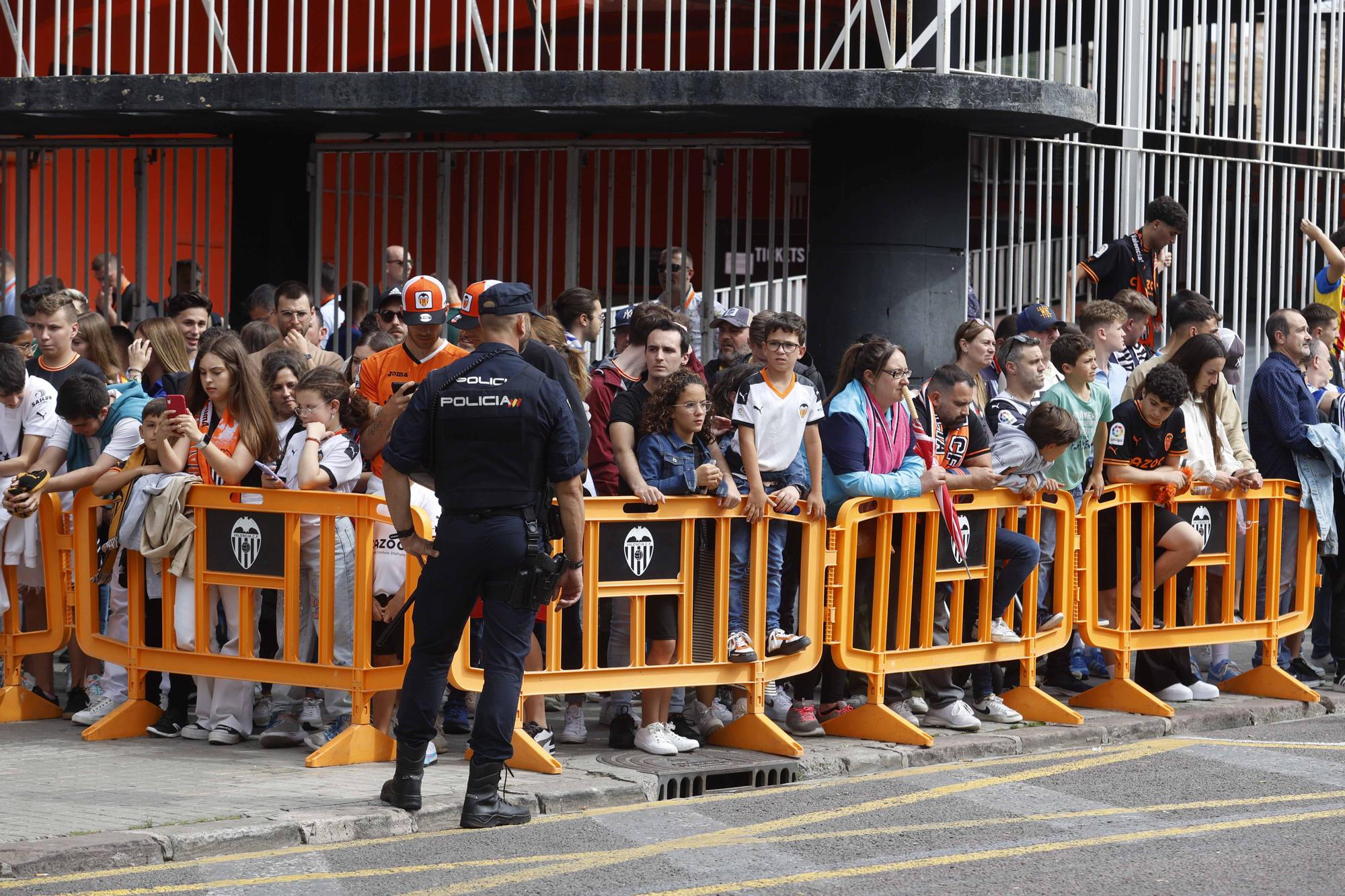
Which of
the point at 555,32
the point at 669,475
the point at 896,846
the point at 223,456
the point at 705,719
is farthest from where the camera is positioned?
the point at 555,32

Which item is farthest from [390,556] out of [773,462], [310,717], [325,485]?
[773,462]

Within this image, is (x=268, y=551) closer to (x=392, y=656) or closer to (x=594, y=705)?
(x=392, y=656)

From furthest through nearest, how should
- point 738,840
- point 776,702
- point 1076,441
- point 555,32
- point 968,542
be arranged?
1. point 555,32
2. point 1076,441
3. point 776,702
4. point 968,542
5. point 738,840

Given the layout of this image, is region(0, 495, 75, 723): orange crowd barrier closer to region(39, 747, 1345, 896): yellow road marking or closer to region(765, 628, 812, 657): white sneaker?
region(39, 747, 1345, 896): yellow road marking

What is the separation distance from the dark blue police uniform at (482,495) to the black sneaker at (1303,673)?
17.9ft

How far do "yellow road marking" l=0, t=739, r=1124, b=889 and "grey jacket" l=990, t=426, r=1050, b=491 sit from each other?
1.32 metres

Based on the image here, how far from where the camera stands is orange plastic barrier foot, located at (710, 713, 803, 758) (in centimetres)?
783

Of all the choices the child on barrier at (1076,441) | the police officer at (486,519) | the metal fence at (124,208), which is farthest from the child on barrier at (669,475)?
the metal fence at (124,208)

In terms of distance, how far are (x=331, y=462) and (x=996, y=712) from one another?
3464 mm

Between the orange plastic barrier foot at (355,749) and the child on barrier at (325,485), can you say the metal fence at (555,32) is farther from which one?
the orange plastic barrier foot at (355,749)

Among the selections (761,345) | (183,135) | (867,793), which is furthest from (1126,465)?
(183,135)

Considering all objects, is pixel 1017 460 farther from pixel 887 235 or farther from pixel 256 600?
pixel 256 600

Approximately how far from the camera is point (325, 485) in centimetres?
785

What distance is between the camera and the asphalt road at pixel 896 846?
5.77m
